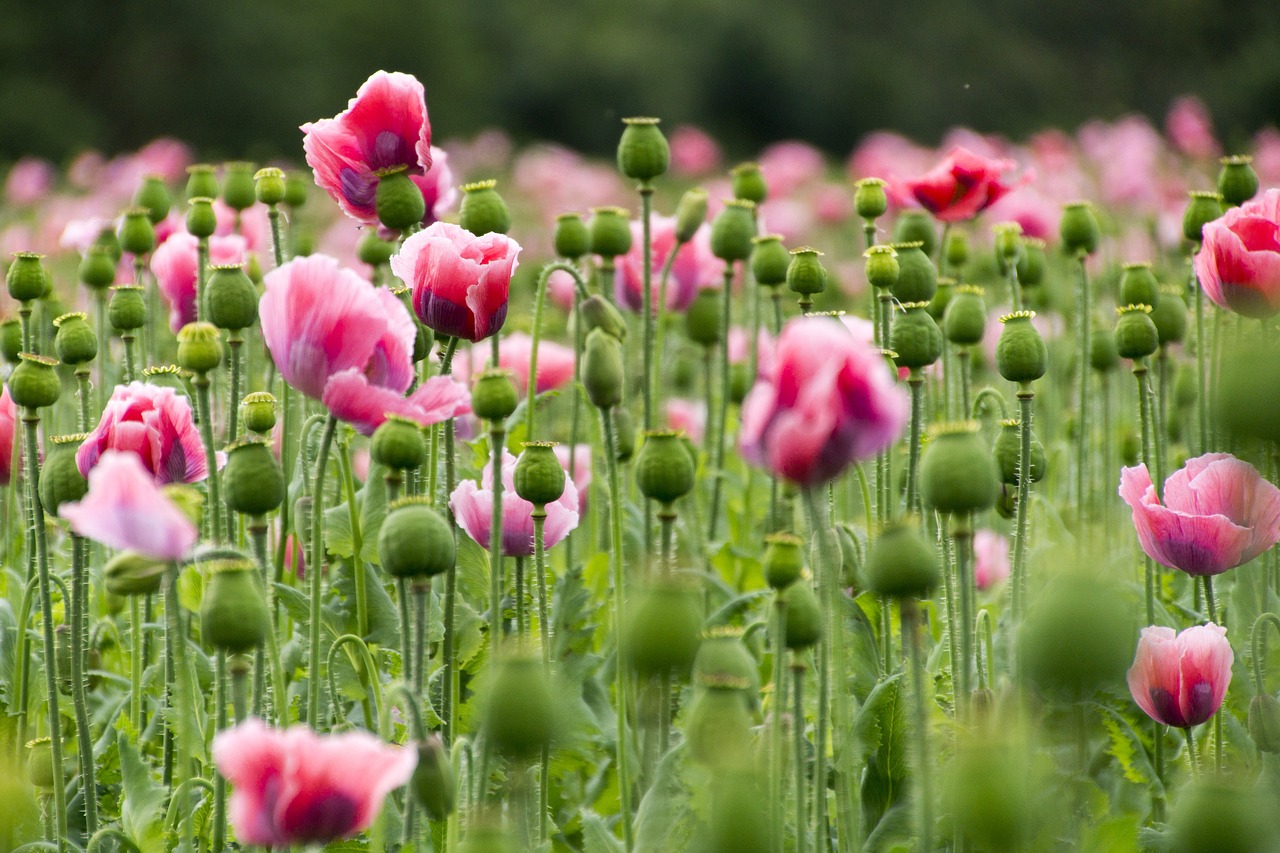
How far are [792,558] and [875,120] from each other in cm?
2615

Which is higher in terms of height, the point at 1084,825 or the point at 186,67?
the point at 186,67

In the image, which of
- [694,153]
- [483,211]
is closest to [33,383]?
[483,211]

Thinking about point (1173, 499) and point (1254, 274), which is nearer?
point (1173, 499)

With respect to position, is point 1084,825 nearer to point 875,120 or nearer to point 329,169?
point 329,169

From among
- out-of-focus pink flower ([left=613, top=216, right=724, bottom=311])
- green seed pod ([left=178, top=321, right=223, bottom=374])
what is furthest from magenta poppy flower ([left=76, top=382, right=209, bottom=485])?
out-of-focus pink flower ([left=613, top=216, right=724, bottom=311])

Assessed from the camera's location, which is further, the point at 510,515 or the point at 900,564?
the point at 510,515

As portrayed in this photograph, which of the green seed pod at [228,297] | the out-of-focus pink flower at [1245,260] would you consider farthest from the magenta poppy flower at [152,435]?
the out-of-focus pink flower at [1245,260]

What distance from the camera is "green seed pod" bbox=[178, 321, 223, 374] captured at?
67.2 inches

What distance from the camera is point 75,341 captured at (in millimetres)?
1906

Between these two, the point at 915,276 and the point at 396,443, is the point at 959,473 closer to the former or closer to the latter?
the point at 396,443

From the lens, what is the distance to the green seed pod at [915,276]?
2092mm

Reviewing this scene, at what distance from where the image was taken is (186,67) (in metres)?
23.2

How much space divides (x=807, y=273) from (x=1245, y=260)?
581mm

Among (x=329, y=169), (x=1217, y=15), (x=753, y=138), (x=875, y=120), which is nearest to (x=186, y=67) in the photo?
(x=753, y=138)
